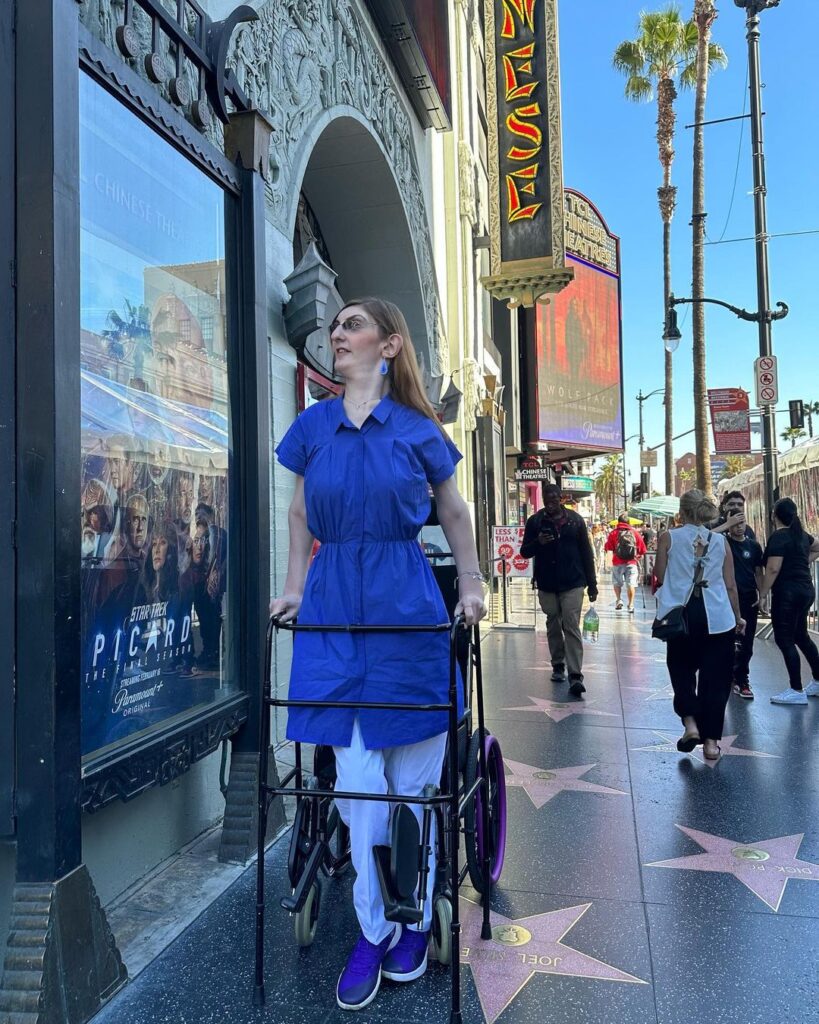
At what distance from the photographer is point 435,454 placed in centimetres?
256

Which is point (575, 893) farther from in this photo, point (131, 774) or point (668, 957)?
point (131, 774)

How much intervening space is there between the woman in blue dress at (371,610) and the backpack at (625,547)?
1270 cm

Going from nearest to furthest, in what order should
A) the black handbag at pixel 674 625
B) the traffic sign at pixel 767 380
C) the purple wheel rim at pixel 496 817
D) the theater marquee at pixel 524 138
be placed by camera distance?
the purple wheel rim at pixel 496 817 → the black handbag at pixel 674 625 → the traffic sign at pixel 767 380 → the theater marquee at pixel 524 138

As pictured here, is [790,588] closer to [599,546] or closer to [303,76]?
[303,76]

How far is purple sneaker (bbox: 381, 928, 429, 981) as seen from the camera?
8.21 ft

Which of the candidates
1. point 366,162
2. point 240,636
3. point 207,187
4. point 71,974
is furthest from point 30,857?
point 366,162

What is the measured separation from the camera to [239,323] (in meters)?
3.80

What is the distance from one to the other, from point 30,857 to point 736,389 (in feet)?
45.5

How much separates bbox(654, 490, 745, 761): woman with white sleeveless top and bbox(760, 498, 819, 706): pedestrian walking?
1.63 meters

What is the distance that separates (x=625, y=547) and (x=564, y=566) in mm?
7842

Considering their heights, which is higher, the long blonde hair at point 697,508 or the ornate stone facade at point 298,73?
the ornate stone facade at point 298,73

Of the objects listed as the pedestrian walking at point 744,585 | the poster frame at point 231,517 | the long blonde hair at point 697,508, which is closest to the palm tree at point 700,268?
the pedestrian walking at point 744,585

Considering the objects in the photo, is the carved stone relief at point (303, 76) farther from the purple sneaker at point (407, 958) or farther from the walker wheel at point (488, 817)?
the purple sneaker at point (407, 958)

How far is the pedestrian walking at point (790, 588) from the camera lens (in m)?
6.64
